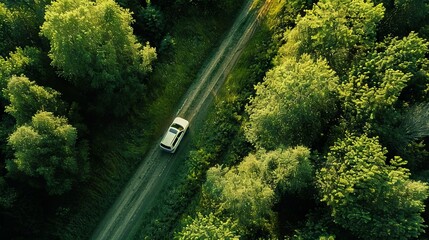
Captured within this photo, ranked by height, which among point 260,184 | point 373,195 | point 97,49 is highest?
point 97,49

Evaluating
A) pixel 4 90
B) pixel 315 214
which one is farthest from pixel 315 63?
pixel 4 90

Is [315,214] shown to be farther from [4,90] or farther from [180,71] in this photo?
[4,90]

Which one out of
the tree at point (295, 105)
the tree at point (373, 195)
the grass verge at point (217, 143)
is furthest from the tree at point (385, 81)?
the grass verge at point (217, 143)

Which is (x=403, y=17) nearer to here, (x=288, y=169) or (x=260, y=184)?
(x=288, y=169)

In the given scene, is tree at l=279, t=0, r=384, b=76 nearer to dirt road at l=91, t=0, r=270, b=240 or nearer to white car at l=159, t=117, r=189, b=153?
dirt road at l=91, t=0, r=270, b=240

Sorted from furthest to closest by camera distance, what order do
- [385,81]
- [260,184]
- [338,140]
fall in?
1. [338,140]
2. [385,81]
3. [260,184]

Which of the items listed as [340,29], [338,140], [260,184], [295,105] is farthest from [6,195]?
[340,29]
